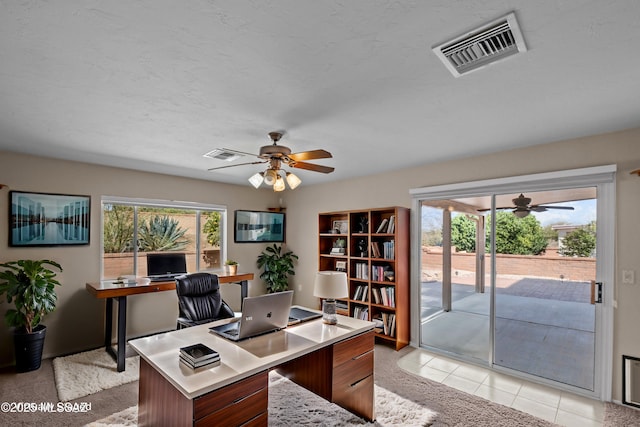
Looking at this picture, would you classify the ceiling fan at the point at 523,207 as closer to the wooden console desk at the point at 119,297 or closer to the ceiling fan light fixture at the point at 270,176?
the ceiling fan light fixture at the point at 270,176

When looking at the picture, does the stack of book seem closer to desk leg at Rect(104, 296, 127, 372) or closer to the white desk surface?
the white desk surface

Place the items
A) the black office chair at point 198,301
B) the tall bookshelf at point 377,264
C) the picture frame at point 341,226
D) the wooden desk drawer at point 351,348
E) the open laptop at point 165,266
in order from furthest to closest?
the picture frame at point 341,226 → the open laptop at point 165,266 → the tall bookshelf at point 377,264 → the black office chair at point 198,301 → the wooden desk drawer at point 351,348

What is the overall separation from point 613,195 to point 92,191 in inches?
227

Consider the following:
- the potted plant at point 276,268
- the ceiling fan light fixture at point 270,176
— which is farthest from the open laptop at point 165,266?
the ceiling fan light fixture at point 270,176

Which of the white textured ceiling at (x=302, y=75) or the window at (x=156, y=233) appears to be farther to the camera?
the window at (x=156, y=233)

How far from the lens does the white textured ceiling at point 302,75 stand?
4.66 feet

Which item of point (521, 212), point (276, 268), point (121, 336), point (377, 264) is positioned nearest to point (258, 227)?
point (276, 268)

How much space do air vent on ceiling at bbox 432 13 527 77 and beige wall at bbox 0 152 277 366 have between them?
437 cm

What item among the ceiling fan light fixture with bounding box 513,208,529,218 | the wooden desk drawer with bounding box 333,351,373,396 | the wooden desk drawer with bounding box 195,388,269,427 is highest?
the ceiling fan light fixture with bounding box 513,208,529,218

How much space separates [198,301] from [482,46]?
3632mm

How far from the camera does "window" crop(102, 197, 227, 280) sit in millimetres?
4484

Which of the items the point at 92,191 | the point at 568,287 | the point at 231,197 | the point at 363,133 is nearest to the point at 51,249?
the point at 92,191

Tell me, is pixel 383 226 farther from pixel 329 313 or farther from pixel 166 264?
pixel 166 264

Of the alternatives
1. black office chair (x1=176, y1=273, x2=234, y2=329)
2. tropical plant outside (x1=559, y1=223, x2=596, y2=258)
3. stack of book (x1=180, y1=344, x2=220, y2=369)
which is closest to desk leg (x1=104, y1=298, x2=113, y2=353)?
black office chair (x1=176, y1=273, x2=234, y2=329)
